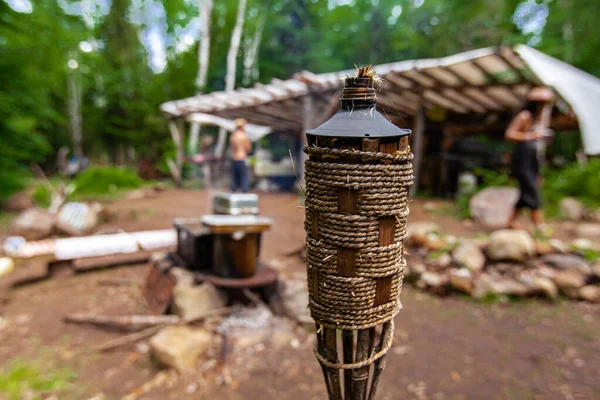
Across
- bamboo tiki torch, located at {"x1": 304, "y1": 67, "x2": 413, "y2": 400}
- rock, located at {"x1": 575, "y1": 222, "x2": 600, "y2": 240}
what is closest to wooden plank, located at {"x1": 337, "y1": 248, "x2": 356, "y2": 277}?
bamboo tiki torch, located at {"x1": 304, "y1": 67, "x2": 413, "y2": 400}

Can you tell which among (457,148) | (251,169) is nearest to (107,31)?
(251,169)

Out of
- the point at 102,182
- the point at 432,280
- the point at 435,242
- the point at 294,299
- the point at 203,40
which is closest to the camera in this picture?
the point at 294,299

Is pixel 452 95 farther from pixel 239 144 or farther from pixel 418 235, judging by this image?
pixel 239 144

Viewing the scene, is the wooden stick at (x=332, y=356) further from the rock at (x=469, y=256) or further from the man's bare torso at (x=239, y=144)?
the man's bare torso at (x=239, y=144)

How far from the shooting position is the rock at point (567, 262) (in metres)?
4.49

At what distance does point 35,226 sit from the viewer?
7.17m

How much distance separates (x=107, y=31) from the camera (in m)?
19.6

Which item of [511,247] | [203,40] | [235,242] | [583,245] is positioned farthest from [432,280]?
[203,40]

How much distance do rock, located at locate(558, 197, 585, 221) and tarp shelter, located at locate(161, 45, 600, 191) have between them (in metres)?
1.62

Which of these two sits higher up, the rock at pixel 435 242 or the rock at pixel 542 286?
the rock at pixel 435 242

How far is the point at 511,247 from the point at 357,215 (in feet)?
15.2

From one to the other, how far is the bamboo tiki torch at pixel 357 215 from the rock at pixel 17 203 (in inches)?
449

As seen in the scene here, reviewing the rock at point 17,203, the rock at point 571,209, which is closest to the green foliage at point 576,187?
the rock at point 571,209

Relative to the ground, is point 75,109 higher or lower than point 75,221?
higher
